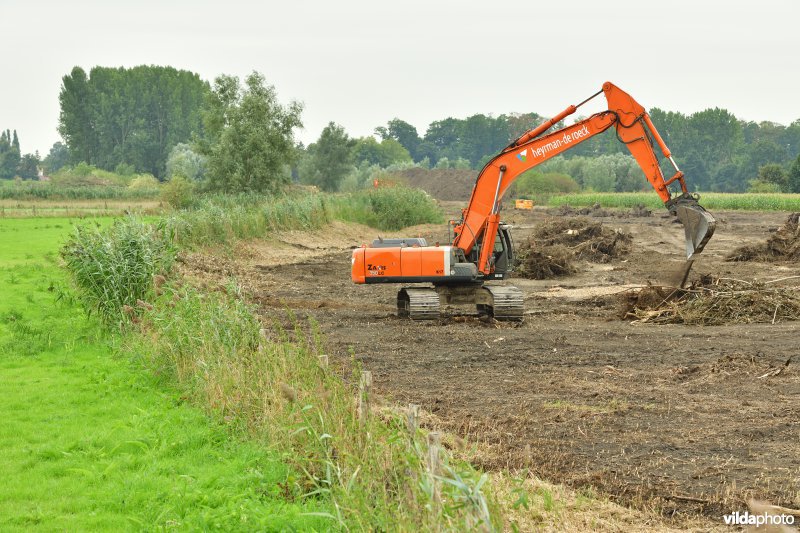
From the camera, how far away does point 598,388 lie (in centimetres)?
1231

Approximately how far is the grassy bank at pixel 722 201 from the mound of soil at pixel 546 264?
33335mm

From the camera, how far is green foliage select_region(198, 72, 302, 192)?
1860 inches

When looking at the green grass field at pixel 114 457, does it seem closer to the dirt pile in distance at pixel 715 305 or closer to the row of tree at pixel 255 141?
the dirt pile in distance at pixel 715 305

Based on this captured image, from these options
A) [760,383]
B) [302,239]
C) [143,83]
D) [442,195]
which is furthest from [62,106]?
[760,383]

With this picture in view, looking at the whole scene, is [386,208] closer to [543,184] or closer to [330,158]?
[330,158]

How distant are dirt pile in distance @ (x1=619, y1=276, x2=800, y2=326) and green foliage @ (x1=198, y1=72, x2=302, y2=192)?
30.9m

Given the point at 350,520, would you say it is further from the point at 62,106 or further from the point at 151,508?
the point at 62,106

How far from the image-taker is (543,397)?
11836 mm

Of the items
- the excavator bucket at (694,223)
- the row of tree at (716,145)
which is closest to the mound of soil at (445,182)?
the row of tree at (716,145)

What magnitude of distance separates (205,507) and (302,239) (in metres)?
31.3

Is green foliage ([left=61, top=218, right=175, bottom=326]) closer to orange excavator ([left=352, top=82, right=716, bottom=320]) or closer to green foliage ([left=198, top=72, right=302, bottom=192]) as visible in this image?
orange excavator ([left=352, top=82, right=716, bottom=320])

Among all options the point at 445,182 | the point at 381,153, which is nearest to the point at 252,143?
the point at 445,182

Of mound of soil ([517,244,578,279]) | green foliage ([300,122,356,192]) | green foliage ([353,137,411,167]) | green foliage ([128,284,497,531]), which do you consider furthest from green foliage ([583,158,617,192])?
green foliage ([128,284,497,531])

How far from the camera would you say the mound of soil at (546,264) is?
28188 mm
